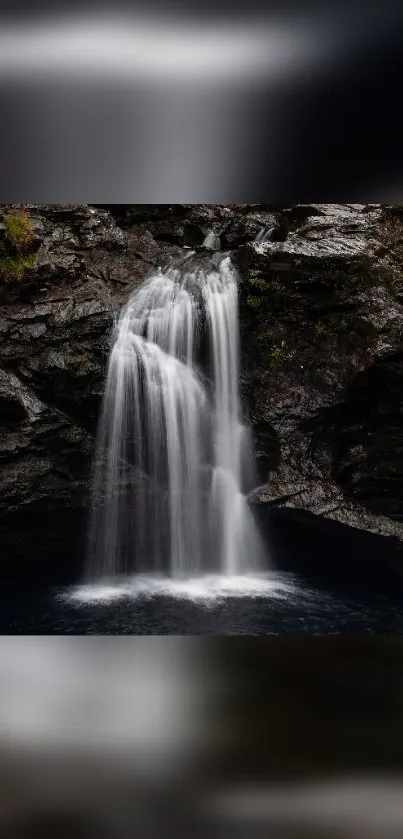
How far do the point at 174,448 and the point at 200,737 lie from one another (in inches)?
254

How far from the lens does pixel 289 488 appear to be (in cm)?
745

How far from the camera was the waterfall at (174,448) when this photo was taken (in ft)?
23.8

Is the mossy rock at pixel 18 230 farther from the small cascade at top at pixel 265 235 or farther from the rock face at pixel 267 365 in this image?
the small cascade at top at pixel 265 235

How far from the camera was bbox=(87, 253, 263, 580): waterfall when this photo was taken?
7262 mm

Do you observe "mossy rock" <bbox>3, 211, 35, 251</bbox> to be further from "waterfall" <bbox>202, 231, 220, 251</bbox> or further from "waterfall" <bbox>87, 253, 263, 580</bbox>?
"waterfall" <bbox>202, 231, 220, 251</bbox>

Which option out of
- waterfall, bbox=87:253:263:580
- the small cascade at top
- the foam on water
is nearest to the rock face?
waterfall, bbox=87:253:263:580

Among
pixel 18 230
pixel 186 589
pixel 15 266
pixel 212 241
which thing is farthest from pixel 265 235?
pixel 186 589

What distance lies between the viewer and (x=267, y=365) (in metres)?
7.71

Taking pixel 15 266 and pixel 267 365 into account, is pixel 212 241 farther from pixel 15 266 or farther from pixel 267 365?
pixel 15 266

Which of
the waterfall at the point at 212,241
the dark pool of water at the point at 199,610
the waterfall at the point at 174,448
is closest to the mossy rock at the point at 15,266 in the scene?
the waterfall at the point at 174,448

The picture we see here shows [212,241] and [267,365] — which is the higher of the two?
[212,241]

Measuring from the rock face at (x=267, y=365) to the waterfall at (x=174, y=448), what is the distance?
0.20m
